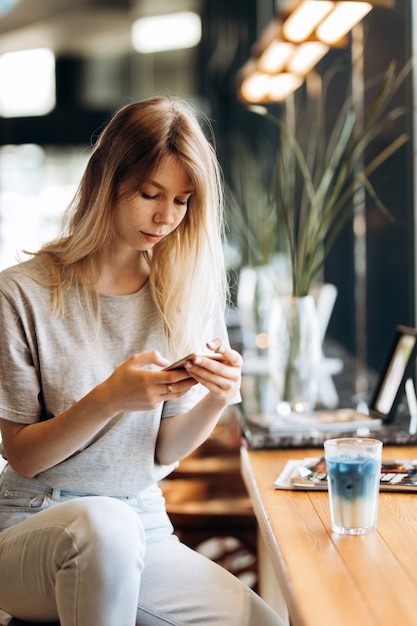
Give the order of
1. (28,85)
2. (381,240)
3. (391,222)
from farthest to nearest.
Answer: (28,85), (381,240), (391,222)

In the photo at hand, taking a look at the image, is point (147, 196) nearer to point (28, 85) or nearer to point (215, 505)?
point (215, 505)

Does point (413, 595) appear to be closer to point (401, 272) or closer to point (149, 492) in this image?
point (149, 492)

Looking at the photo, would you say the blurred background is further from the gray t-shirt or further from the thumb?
the thumb

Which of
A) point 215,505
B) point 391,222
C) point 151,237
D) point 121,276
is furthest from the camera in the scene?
point 391,222

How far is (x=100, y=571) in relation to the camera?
1362 millimetres

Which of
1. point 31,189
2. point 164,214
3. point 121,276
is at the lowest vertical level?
point 121,276

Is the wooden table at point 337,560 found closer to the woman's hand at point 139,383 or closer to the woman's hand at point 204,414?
the woman's hand at point 204,414

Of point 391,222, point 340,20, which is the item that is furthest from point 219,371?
point 391,222

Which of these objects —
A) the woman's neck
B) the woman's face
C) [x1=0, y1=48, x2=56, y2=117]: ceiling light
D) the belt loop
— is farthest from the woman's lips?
[x1=0, y1=48, x2=56, y2=117]: ceiling light

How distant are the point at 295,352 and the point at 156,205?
1.03 m

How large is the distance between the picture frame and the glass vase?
0.73 feet

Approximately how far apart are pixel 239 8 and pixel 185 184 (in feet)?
21.2

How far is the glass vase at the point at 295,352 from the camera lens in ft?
8.57

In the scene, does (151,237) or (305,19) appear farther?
(305,19)
